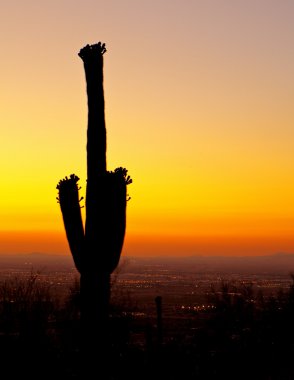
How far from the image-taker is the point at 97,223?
1390 cm

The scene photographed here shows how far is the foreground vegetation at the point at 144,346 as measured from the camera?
14430 mm

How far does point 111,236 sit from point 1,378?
137 inches

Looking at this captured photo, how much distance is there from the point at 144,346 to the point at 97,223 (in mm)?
5321

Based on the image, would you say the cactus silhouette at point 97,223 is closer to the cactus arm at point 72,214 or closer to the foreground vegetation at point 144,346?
the cactus arm at point 72,214

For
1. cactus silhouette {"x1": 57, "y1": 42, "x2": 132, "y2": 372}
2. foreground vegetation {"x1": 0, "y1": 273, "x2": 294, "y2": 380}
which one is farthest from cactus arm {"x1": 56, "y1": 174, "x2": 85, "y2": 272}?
foreground vegetation {"x1": 0, "y1": 273, "x2": 294, "y2": 380}

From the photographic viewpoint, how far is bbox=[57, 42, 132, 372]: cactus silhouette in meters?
13.8

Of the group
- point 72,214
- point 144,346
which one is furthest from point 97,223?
point 144,346

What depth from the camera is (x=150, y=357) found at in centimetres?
1505

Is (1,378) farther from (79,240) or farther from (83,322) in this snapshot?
(79,240)

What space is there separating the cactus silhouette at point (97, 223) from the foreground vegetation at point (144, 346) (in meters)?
1.46

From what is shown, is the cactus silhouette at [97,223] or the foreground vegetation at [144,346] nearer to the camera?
the cactus silhouette at [97,223]

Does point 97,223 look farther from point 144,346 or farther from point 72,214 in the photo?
point 144,346

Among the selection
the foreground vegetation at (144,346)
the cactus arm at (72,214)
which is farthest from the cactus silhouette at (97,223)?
the foreground vegetation at (144,346)

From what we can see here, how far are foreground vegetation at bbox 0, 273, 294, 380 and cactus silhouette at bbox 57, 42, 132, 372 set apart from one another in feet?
4.77
